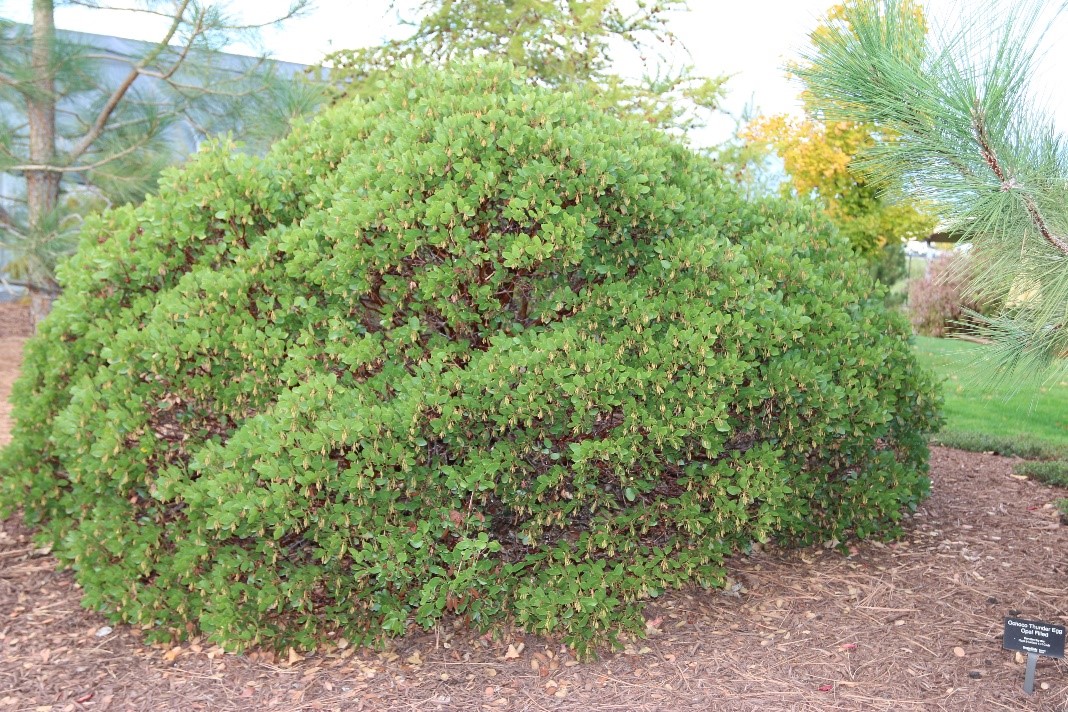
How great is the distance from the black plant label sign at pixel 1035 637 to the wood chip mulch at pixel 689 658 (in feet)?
0.65

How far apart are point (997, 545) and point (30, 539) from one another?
4.64 m

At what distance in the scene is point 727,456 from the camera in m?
3.70

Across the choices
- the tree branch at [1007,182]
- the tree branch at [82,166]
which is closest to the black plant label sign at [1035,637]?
the tree branch at [1007,182]

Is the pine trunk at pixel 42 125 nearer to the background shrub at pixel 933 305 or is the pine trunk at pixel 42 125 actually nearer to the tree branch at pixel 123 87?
the tree branch at pixel 123 87

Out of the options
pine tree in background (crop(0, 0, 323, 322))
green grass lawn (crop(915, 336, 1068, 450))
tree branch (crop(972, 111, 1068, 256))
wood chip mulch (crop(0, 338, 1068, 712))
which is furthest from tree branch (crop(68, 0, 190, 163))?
tree branch (crop(972, 111, 1068, 256))

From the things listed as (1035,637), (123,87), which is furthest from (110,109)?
(1035,637)

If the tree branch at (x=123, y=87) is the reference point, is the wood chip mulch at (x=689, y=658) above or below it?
below

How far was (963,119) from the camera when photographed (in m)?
2.99

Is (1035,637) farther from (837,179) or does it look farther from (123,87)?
(837,179)

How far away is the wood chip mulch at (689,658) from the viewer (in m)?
3.25

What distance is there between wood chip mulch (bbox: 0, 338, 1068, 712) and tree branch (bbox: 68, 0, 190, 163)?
203 inches

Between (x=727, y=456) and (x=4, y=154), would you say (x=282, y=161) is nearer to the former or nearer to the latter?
(x=727, y=456)

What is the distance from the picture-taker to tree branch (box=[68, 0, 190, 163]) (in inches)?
307

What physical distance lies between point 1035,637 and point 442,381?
7.33 feet
